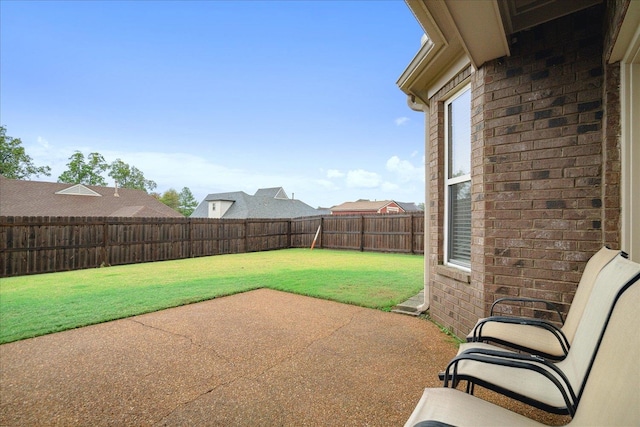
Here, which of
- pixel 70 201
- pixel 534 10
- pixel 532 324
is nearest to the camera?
pixel 532 324

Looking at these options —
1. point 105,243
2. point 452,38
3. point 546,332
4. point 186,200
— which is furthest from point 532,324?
point 186,200

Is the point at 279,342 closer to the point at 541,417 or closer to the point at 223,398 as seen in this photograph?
the point at 223,398

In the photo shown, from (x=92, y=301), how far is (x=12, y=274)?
17.7ft

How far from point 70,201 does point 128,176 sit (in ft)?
64.5

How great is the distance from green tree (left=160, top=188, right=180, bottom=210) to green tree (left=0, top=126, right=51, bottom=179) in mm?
15706

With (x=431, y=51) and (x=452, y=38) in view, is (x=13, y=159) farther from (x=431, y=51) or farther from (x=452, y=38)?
(x=452, y=38)

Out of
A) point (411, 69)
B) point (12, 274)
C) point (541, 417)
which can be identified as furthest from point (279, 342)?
point (12, 274)

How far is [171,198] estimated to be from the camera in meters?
42.8

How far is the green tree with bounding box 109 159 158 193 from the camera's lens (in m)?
32.8

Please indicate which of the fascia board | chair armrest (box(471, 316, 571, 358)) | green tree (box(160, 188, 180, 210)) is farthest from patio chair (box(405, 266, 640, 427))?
green tree (box(160, 188, 180, 210))

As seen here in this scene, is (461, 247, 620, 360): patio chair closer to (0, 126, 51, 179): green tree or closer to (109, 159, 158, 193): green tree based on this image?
(0, 126, 51, 179): green tree

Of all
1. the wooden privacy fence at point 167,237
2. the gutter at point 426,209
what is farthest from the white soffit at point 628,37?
the wooden privacy fence at point 167,237

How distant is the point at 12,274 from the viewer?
7.89 m

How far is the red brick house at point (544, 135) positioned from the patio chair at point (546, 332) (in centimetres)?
37
